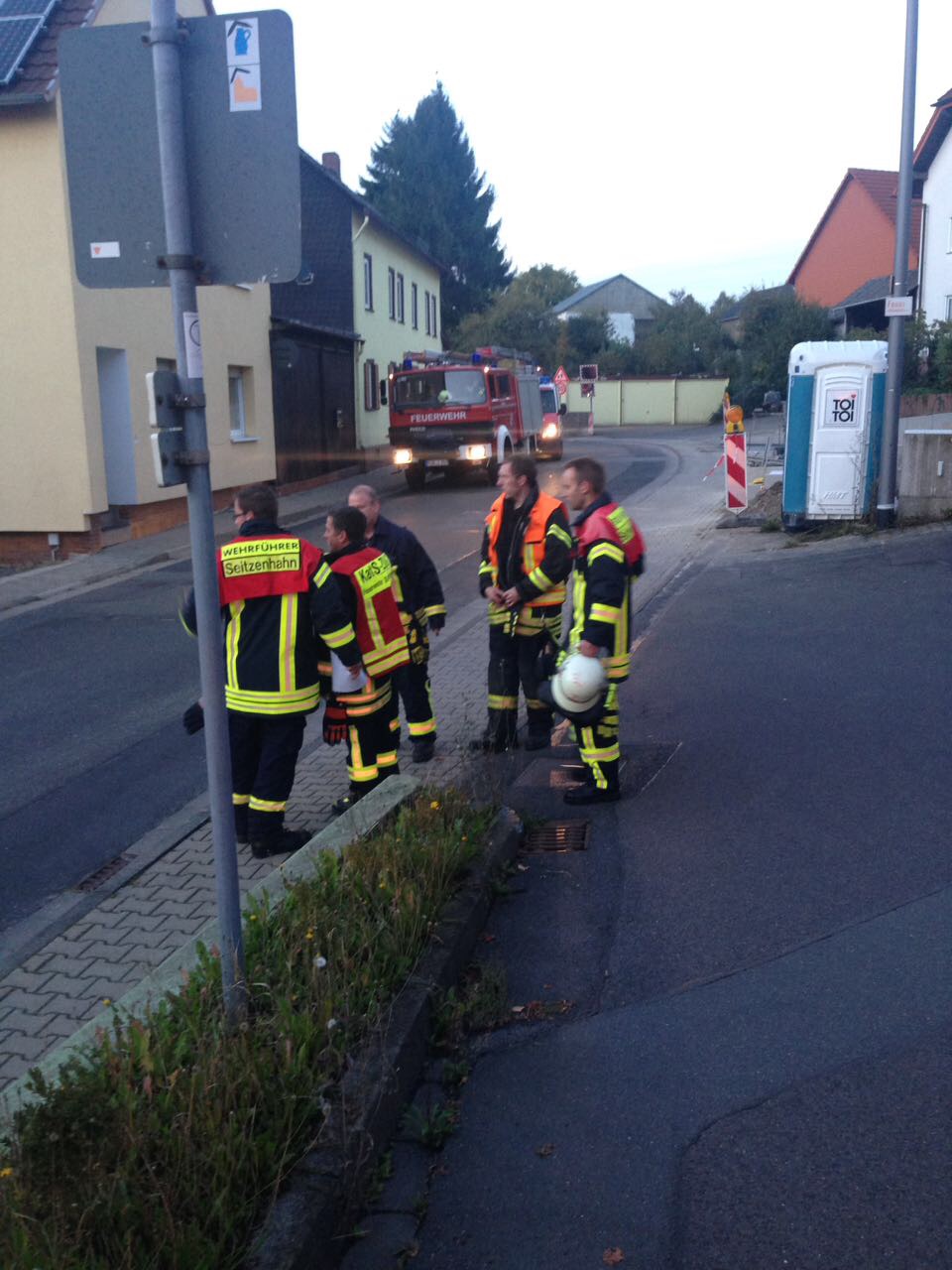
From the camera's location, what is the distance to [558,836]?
567 centimetres

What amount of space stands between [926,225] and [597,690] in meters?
35.9

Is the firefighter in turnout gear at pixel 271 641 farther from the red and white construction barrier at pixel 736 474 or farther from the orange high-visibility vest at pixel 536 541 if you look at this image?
the red and white construction barrier at pixel 736 474

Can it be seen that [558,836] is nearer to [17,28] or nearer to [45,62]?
[45,62]

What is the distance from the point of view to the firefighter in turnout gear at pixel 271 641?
17.6 feet

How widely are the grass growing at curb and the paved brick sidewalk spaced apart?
2.11ft

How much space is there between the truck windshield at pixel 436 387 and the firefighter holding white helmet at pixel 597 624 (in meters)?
20.3

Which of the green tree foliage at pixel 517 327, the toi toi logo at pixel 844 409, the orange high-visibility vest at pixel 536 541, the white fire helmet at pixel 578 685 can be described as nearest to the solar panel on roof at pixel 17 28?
the toi toi logo at pixel 844 409

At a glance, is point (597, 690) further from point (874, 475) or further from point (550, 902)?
point (874, 475)

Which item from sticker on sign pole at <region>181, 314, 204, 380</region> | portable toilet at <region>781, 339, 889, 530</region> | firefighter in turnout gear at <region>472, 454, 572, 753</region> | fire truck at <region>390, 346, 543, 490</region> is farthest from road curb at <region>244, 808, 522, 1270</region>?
fire truck at <region>390, 346, 543, 490</region>

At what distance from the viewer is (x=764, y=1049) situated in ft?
12.0

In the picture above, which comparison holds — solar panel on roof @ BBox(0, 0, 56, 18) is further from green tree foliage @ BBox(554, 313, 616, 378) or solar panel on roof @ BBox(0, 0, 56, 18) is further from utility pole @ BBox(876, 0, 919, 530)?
green tree foliage @ BBox(554, 313, 616, 378)

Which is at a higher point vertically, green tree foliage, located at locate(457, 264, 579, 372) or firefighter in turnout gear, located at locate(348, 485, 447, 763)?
green tree foliage, located at locate(457, 264, 579, 372)

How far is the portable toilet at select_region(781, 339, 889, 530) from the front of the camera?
1420cm

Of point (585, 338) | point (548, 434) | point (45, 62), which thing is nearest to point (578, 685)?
point (45, 62)
